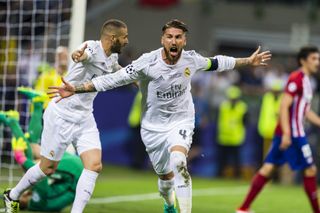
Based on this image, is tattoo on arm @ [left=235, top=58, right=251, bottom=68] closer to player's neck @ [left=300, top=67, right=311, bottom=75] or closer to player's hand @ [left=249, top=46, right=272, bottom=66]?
player's hand @ [left=249, top=46, right=272, bottom=66]

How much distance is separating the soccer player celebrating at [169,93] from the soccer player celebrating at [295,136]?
1683 millimetres

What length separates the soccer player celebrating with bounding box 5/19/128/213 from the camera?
9.97 m

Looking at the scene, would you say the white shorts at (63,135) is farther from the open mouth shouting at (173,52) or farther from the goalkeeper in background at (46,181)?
the open mouth shouting at (173,52)

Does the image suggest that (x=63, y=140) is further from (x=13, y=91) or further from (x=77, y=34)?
(x=13, y=91)

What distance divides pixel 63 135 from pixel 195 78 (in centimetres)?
1328

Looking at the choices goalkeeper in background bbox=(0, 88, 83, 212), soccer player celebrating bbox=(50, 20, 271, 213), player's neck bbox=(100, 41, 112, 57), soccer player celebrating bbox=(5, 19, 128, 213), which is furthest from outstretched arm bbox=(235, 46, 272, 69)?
goalkeeper in background bbox=(0, 88, 83, 212)

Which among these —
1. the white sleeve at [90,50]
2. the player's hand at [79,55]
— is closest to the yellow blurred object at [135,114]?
the white sleeve at [90,50]

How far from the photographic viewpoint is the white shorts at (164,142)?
9820 mm

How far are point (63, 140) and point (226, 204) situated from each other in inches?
194

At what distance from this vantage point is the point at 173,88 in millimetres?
9898

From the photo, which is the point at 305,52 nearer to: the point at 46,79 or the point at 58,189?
the point at 58,189

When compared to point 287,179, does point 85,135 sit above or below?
above

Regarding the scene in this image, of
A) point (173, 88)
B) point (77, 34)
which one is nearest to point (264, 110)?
point (77, 34)

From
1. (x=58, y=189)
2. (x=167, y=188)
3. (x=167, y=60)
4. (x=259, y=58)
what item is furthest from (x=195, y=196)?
(x=167, y=60)
